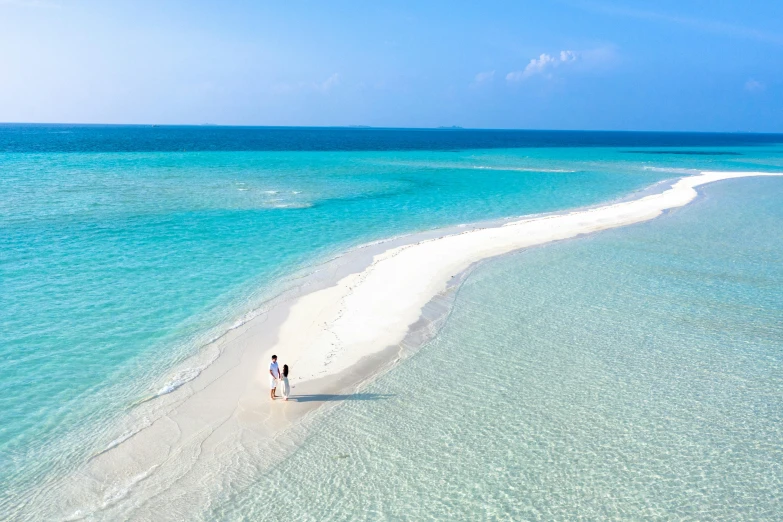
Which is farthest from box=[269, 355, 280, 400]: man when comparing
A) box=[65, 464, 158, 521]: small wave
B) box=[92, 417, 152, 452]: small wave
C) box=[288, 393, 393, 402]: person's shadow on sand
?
box=[65, 464, 158, 521]: small wave

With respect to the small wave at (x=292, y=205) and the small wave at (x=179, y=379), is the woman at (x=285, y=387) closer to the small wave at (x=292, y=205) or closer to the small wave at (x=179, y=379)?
the small wave at (x=179, y=379)

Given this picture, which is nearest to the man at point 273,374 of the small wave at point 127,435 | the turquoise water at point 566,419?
the turquoise water at point 566,419

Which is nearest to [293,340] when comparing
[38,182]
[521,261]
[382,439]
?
[382,439]

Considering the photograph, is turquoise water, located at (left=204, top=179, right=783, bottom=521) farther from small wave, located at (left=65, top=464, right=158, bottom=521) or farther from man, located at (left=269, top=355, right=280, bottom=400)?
small wave, located at (left=65, top=464, right=158, bottom=521)

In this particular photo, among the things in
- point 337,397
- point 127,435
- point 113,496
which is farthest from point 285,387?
point 113,496

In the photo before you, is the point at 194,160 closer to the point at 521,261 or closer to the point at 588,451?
the point at 521,261

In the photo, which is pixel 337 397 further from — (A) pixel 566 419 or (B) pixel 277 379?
(A) pixel 566 419
